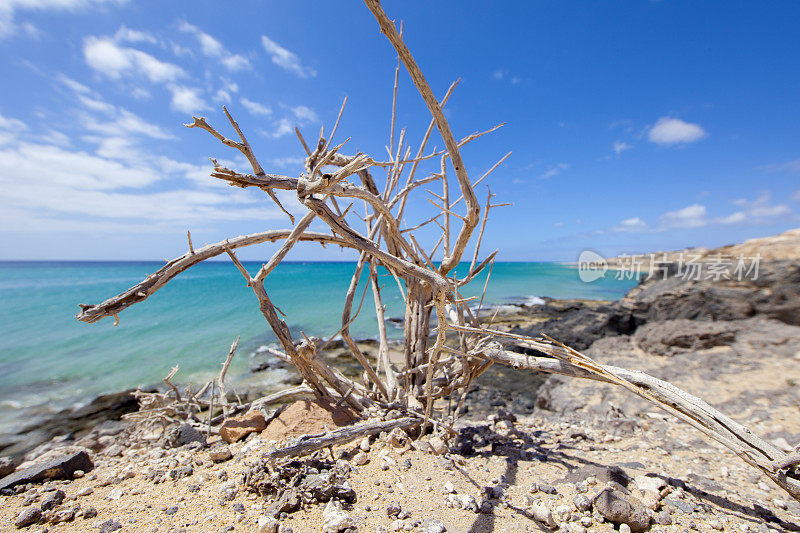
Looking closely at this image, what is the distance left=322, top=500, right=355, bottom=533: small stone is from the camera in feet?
5.56

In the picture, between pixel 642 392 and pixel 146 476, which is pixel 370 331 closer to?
pixel 146 476

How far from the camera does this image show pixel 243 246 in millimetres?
2438

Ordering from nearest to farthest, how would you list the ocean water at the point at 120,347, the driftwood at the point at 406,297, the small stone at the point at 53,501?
the driftwood at the point at 406,297 → the small stone at the point at 53,501 → the ocean water at the point at 120,347

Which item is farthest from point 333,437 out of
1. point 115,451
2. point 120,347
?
point 120,347

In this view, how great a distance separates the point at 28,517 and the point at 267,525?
1.62m

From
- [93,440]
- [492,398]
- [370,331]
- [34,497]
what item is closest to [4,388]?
[93,440]

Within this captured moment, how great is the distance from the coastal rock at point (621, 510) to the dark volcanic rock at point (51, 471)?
4.10 meters

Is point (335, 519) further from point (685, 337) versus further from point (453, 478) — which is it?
point (685, 337)

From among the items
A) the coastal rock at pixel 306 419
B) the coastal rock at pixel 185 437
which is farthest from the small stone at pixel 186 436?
the coastal rock at pixel 306 419

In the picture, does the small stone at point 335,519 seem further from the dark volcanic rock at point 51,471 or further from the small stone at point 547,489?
the dark volcanic rock at point 51,471

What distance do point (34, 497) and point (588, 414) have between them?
5484mm

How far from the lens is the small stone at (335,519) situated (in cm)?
169

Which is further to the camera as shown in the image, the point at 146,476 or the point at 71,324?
the point at 71,324

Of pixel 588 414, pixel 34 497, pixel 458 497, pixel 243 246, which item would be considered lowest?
pixel 588 414
